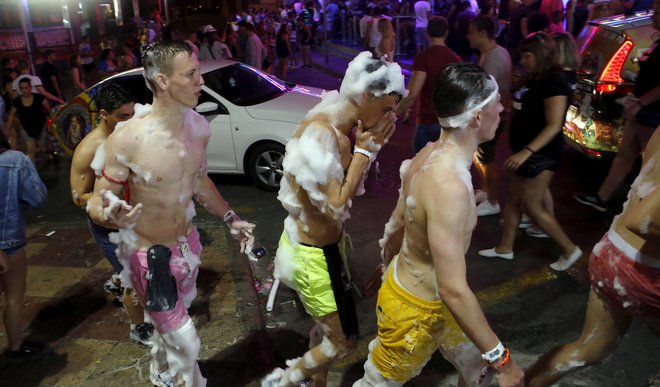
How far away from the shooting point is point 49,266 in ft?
18.7

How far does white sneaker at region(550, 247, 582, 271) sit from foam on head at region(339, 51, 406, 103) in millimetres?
2659

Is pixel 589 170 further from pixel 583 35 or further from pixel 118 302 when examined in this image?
pixel 118 302

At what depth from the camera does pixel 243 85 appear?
811 centimetres

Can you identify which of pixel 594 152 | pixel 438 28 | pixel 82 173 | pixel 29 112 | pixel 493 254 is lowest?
pixel 493 254

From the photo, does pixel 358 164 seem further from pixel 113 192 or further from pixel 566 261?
pixel 566 261

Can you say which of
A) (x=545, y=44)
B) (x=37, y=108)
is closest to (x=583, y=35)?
(x=545, y=44)

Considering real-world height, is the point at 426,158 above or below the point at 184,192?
above

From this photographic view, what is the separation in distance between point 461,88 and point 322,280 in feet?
4.26

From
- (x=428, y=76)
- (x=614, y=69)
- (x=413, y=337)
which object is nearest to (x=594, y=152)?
(x=614, y=69)

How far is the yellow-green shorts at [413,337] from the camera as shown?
263cm

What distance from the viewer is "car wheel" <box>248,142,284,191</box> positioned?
7594 mm

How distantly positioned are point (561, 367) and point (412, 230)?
119 centimetres

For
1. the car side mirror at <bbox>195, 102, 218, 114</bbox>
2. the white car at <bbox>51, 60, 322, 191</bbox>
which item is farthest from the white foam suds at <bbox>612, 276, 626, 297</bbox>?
the car side mirror at <bbox>195, 102, 218, 114</bbox>

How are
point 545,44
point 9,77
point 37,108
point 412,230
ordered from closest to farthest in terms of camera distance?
1. point 412,230
2. point 545,44
3. point 37,108
4. point 9,77
